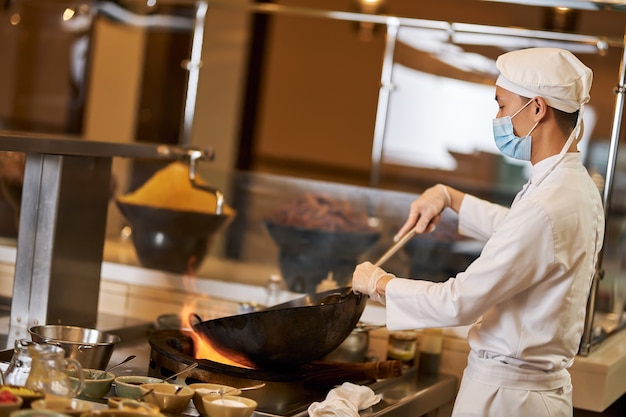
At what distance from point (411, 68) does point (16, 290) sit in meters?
2.06

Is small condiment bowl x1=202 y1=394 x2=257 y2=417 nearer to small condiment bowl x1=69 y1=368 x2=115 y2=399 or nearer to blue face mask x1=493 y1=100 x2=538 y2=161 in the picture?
small condiment bowl x1=69 y1=368 x2=115 y2=399

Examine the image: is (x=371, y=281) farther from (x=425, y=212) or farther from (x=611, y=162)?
(x=611, y=162)

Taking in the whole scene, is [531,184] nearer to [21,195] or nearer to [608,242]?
[608,242]

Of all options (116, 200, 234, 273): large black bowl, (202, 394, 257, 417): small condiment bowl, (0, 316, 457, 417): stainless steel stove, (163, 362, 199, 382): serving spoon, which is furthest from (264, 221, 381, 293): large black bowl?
(202, 394, 257, 417): small condiment bowl

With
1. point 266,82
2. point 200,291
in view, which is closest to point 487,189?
point 200,291

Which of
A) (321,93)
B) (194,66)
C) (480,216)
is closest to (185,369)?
(480,216)

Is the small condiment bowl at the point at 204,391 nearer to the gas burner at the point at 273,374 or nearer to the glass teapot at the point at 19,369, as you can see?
the gas burner at the point at 273,374

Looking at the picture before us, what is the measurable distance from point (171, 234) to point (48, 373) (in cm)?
115

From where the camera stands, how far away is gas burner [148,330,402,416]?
1.97 m

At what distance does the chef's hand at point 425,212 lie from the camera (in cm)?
222

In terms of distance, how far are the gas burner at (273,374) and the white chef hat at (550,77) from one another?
0.68m

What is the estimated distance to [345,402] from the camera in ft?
6.30

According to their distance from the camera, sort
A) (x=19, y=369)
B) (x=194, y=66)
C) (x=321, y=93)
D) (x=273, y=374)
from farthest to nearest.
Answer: (x=321, y=93) → (x=194, y=66) → (x=273, y=374) → (x=19, y=369)

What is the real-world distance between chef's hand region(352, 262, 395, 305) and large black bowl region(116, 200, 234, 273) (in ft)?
2.93
